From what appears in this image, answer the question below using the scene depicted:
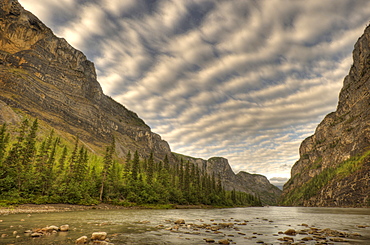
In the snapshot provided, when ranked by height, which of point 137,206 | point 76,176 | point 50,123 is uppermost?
point 50,123

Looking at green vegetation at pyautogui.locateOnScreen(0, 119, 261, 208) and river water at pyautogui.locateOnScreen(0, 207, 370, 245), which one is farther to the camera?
green vegetation at pyautogui.locateOnScreen(0, 119, 261, 208)

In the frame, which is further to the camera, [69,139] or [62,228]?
[69,139]

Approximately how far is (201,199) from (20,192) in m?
96.0

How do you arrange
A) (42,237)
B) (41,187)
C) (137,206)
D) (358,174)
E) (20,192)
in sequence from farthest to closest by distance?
(358,174) < (137,206) < (41,187) < (20,192) < (42,237)

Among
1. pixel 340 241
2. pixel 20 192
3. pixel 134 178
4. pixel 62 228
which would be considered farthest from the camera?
pixel 134 178

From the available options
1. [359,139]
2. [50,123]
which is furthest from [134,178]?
[359,139]

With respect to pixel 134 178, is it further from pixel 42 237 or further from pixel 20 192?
pixel 42 237

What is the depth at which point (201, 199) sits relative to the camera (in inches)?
5103

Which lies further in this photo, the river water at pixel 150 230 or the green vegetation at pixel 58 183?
the green vegetation at pixel 58 183

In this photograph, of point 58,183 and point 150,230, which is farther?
point 58,183

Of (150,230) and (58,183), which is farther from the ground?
(58,183)

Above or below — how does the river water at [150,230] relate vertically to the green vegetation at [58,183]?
below

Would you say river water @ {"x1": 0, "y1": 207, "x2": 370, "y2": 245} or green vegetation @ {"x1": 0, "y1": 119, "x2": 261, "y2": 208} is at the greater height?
green vegetation @ {"x1": 0, "y1": 119, "x2": 261, "y2": 208}

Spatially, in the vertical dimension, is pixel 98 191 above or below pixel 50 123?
below
